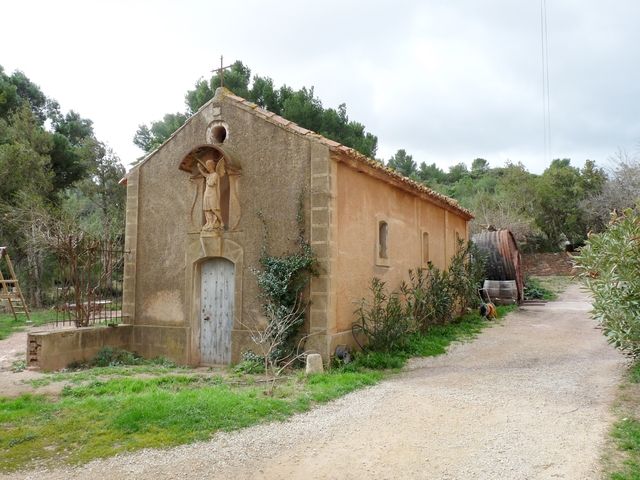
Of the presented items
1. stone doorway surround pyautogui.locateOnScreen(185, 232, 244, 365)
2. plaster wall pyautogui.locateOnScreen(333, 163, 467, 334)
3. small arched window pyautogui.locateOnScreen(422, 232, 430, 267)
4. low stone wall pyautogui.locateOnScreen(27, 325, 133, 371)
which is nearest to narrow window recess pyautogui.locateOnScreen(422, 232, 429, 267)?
small arched window pyautogui.locateOnScreen(422, 232, 430, 267)

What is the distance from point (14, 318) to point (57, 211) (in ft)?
17.7

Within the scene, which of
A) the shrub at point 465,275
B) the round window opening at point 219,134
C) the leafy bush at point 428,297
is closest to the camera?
the round window opening at point 219,134

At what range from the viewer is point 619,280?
6.44m

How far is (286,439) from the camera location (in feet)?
16.3

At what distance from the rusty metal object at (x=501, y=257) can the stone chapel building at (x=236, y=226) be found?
314 inches

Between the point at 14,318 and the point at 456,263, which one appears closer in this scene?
the point at 456,263

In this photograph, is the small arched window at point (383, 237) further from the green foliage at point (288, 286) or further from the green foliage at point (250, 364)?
the green foliage at point (250, 364)

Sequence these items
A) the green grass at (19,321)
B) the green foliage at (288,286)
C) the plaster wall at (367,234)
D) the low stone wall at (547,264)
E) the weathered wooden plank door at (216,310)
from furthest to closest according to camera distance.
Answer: the low stone wall at (547,264) < the green grass at (19,321) < the weathered wooden plank door at (216,310) < the plaster wall at (367,234) < the green foliage at (288,286)

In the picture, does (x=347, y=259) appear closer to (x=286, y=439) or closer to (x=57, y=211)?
(x=286, y=439)

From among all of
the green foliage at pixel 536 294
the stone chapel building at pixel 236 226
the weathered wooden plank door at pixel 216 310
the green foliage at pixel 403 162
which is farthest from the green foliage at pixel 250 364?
the green foliage at pixel 403 162

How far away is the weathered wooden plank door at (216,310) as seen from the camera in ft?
31.6

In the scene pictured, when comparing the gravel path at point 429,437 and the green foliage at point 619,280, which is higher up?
the green foliage at point 619,280

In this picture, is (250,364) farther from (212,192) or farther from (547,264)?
(547,264)

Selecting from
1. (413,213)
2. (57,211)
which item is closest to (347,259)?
(413,213)
